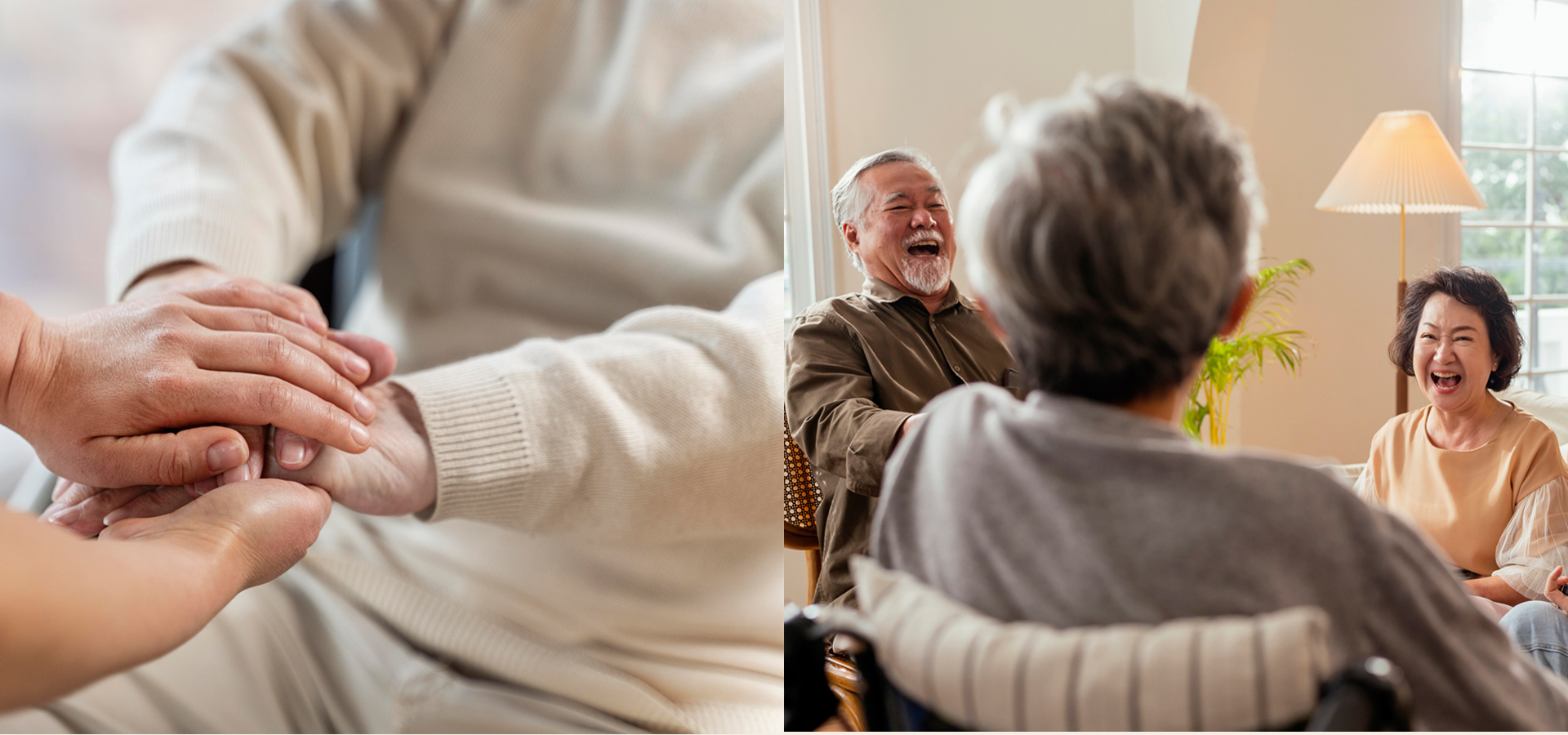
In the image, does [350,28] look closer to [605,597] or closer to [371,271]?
[371,271]

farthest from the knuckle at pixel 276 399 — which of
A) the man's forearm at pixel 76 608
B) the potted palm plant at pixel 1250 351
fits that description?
the potted palm plant at pixel 1250 351

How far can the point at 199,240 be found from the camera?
100cm

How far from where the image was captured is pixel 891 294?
1018mm

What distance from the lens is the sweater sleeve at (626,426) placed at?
85cm

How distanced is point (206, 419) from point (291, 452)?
0.21 ft

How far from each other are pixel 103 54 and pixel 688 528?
1268 millimetres

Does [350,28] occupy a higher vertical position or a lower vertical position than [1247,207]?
higher

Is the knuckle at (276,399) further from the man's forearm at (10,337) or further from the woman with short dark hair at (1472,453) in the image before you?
the woman with short dark hair at (1472,453)

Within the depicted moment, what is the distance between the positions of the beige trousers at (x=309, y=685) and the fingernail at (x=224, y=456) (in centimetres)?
35

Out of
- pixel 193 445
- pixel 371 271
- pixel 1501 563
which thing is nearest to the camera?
pixel 193 445

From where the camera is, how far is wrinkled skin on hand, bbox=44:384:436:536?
711mm

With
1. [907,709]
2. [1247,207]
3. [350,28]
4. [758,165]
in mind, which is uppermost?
[350,28]

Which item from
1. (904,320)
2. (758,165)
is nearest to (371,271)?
(758,165)

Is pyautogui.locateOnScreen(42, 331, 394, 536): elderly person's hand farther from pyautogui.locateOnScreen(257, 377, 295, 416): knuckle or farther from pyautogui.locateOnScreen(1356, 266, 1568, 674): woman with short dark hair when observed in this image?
pyautogui.locateOnScreen(1356, 266, 1568, 674): woman with short dark hair
